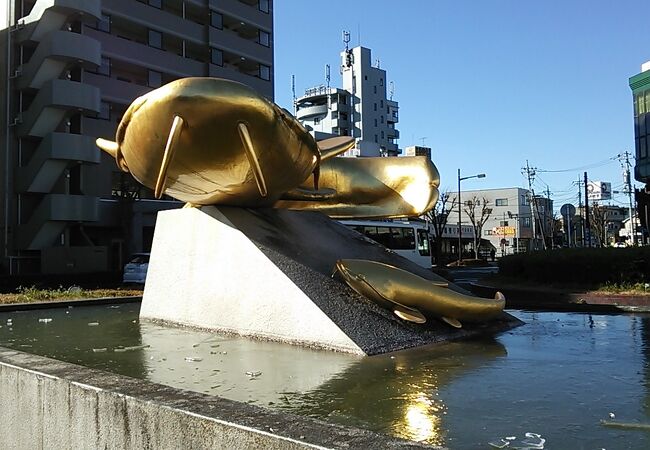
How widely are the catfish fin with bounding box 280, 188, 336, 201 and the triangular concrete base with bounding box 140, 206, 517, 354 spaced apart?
9.7 inches

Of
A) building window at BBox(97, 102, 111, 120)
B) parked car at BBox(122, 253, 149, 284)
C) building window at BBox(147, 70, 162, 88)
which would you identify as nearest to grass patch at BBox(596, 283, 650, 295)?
parked car at BBox(122, 253, 149, 284)

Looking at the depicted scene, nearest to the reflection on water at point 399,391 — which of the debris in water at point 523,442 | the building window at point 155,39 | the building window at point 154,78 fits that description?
the debris in water at point 523,442

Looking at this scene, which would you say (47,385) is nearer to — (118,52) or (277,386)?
(277,386)

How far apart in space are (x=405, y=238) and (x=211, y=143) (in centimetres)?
2211

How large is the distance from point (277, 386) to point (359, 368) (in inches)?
33.0

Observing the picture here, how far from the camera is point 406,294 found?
243 inches

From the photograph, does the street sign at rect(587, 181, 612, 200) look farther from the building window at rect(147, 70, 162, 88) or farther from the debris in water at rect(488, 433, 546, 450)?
the debris in water at rect(488, 433, 546, 450)

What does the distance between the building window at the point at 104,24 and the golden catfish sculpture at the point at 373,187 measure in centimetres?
2412

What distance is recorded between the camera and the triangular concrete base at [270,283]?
5.96 m

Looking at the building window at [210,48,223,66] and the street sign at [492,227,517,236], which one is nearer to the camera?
the building window at [210,48,223,66]

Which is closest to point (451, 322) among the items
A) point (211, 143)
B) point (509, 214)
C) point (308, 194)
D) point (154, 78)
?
point (211, 143)

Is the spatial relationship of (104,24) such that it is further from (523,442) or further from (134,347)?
(523,442)

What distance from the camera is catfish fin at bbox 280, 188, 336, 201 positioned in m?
8.82

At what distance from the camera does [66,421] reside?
3.71 metres
